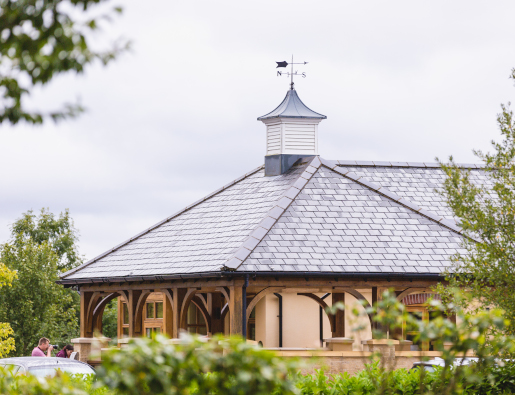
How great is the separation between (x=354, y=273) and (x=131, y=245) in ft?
26.0

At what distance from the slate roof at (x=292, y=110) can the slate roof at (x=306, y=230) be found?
162cm

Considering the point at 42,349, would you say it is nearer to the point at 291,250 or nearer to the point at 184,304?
the point at 184,304

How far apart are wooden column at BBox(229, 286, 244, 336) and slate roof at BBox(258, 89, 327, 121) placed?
7708 mm

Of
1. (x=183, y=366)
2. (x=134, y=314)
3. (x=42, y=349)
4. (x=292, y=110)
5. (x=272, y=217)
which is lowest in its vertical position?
(x=42, y=349)

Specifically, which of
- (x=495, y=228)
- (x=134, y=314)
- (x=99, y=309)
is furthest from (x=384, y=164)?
(x=495, y=228)

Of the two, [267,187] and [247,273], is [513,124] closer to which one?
[247,273]

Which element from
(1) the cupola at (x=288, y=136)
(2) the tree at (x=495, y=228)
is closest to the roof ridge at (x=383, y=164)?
(1) the cupola at (x=288, y=136)

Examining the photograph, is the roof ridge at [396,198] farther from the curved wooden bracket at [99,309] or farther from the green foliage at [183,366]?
the green foliage at [183,366]

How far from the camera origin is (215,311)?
78.8ft

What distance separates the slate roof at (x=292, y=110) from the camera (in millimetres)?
24614

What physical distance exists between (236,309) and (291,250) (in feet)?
6.54

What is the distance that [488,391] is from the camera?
9.88 meters

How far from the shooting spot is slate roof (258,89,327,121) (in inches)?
969

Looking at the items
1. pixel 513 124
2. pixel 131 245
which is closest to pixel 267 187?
pixel 131 245
